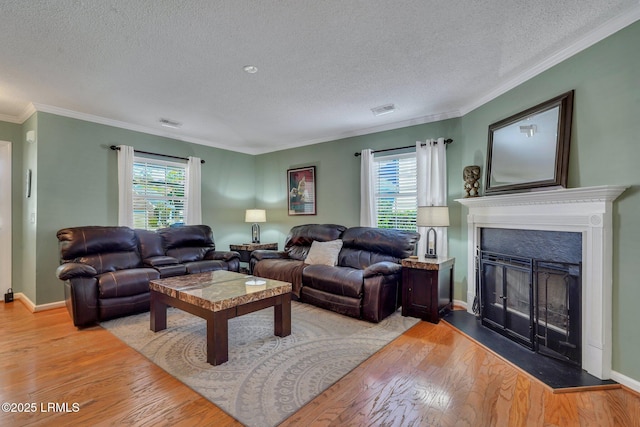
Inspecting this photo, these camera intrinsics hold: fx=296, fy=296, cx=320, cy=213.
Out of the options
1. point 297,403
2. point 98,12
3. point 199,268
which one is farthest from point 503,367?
point 98,12

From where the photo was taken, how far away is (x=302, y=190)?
5.47 meters

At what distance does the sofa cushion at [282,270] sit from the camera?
12.8 ft

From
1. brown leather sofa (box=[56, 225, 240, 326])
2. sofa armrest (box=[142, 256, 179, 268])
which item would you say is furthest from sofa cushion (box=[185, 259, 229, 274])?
sofa armrest (box=[142, 256, 179, 268])

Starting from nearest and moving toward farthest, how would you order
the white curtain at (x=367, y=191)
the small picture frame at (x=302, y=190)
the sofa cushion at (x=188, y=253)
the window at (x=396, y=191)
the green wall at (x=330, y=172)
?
the green wall at (x=330, y=172) < the window at (x=396, y=191) < the sofa cushion at (x=188, y=253) < the white curtain at (x=367, y=191) < the small picture frame at (x=302, y=190)

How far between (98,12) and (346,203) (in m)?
3.71

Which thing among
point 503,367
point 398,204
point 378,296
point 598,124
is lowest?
point 503,367

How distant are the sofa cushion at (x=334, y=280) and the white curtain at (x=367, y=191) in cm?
112

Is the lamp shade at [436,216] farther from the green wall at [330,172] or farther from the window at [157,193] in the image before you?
the window at [157,193]

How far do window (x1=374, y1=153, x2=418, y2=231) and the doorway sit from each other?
5.17 meters

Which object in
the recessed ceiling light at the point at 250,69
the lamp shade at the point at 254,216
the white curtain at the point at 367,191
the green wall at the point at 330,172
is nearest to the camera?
the recessed ceiling light at the point at 250,69

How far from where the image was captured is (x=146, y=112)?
12.8ft

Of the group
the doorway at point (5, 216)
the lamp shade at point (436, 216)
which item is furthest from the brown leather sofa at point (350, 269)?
the doorway at point (5, 216)

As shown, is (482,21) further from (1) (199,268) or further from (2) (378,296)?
(1) (199,268)

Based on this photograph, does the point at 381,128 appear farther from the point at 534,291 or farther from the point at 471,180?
the point at 534,291
